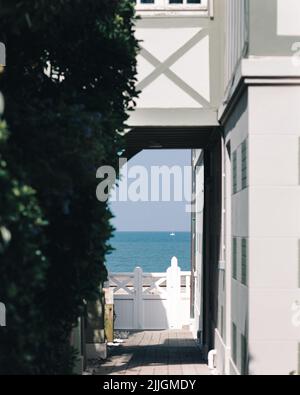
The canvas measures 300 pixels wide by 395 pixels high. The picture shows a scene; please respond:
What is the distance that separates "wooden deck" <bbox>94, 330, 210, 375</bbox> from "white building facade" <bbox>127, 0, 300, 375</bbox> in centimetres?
94

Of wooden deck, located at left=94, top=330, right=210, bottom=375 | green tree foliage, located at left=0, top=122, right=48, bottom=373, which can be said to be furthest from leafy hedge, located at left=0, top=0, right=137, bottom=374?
wooden deck, located at left=94, top=330, right=210, bottom=375

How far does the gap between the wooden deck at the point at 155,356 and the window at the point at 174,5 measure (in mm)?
5873

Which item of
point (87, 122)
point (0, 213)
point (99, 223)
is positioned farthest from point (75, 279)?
point (0, 213)

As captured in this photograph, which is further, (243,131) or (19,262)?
(243,131)

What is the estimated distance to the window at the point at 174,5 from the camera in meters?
13.9

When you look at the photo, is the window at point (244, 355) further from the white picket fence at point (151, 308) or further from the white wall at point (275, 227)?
the white picket fence at point (151, 308)

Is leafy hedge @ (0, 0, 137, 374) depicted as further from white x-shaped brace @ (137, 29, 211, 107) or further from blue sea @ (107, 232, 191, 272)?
blue sea @ (107, 232, 191, 272)

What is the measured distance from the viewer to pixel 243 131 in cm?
1064

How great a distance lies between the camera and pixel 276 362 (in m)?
9.86

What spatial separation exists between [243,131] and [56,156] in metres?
3.64

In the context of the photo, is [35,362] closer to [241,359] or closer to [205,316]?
[241,359]

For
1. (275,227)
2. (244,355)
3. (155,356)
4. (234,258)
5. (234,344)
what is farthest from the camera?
(155,356)

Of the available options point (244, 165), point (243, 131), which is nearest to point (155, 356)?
point (244, 165)

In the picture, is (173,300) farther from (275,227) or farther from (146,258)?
(146,258)
